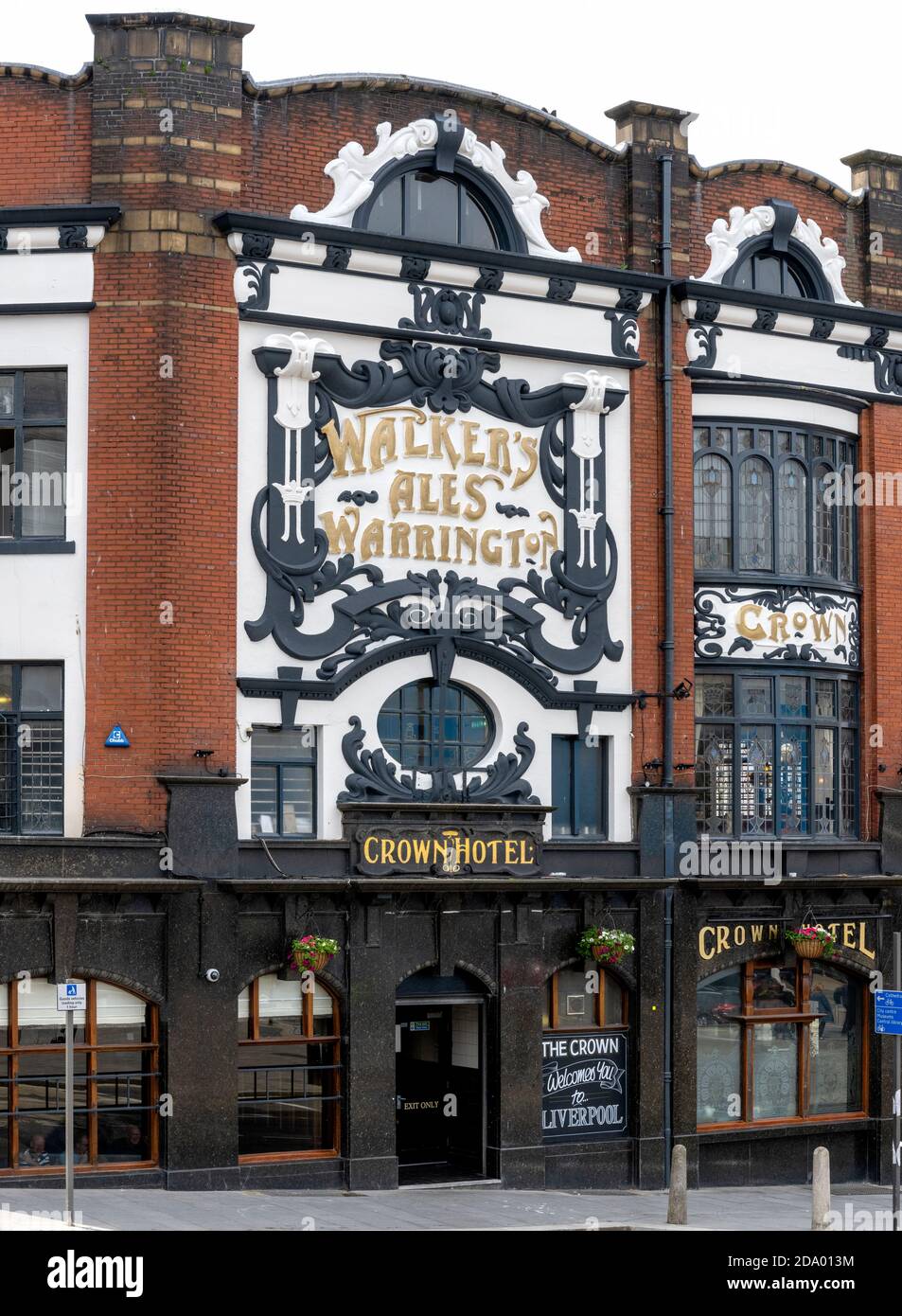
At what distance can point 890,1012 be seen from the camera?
23.8 meters

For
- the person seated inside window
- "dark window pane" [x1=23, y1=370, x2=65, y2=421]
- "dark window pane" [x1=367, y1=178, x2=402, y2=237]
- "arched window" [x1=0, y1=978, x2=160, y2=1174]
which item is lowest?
the person seated inside window

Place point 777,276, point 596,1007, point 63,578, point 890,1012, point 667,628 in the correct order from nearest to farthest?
1. point 890,1012
2. point 63,578
3. point 596,1007
4. point 667,628
5. point 777,276

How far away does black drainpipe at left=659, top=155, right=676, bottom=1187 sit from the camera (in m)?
27.2

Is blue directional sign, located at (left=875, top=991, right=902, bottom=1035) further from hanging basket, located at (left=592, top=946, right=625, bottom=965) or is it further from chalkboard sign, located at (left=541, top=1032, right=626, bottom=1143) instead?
chalkboard sign, located at (left=541, top=1032, right=626, bottom=1143)

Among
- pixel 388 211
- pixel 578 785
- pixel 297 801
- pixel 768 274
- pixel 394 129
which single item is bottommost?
pixel 297 801

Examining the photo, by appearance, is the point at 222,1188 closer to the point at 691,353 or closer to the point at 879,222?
Result: the point at 691,353

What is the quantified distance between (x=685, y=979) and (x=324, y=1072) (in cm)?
569

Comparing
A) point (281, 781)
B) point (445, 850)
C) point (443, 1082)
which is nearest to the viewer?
point (281, 781)

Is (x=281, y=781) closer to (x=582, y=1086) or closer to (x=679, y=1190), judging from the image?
(x=582, y=1086)

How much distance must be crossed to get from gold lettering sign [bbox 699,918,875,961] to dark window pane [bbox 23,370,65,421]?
11.7 metres

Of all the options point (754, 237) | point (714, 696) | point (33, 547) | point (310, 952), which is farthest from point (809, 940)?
point (33, 547)

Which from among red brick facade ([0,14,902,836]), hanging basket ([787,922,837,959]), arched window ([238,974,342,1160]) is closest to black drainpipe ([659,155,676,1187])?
hanging basket ([787,922,837,959])

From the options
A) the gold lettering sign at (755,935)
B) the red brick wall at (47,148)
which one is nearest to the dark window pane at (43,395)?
the red brick wall at (47,148)

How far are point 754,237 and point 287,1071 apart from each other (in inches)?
555
